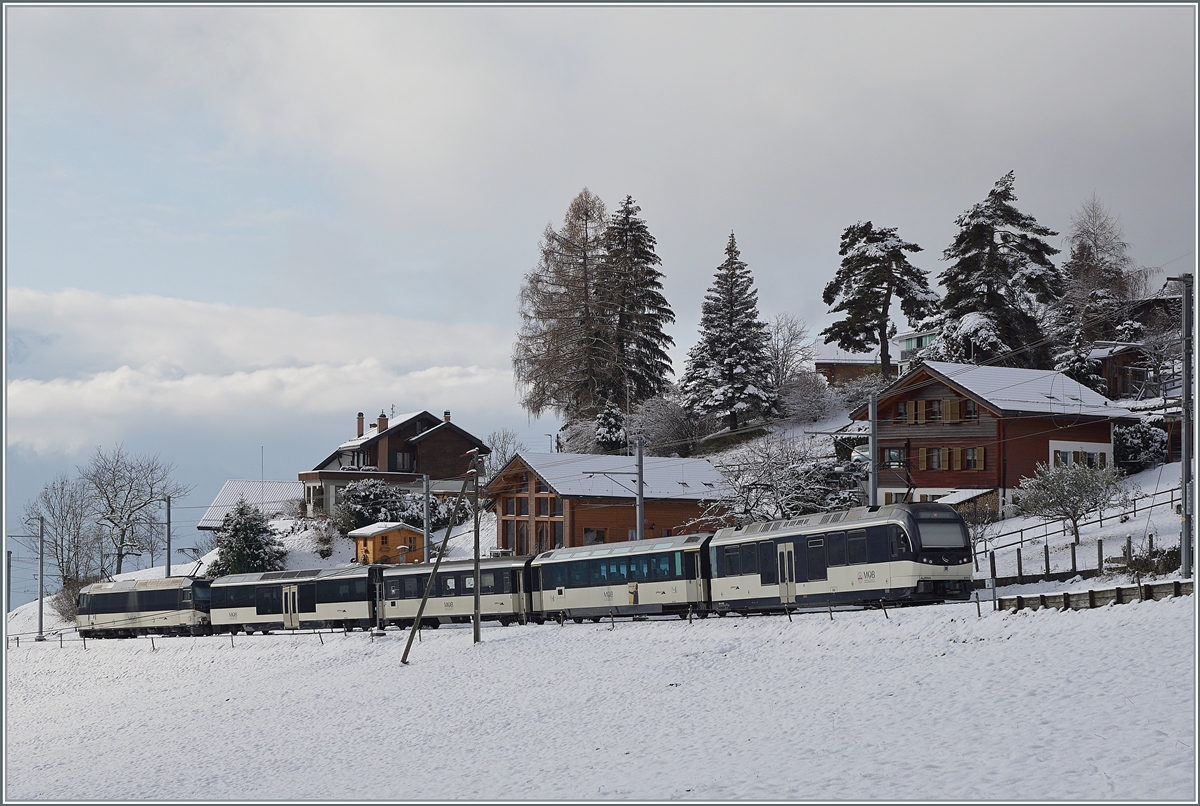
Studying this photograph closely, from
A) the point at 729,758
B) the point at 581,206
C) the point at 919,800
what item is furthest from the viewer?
the point at 581,206

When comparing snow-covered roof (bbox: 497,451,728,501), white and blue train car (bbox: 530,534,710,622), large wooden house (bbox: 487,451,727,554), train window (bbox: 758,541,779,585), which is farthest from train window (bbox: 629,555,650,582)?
large wooden house (bbox: 487,451,727,554)

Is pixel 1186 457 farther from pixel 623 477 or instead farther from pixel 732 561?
pixel 623 477

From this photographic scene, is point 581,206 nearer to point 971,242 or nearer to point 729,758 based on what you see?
point 971,242

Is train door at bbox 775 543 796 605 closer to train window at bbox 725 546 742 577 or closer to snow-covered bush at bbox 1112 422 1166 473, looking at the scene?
train window at bbox 725 546 742 577

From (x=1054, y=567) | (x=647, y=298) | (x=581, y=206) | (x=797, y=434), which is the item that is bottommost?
(x=1054, y=567)

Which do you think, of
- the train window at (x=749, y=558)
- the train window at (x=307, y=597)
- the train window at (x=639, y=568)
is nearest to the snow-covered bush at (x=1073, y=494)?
the train window at (x=749, y=558)

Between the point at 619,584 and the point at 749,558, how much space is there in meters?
6.26

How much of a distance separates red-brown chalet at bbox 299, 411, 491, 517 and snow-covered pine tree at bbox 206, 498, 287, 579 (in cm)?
1150

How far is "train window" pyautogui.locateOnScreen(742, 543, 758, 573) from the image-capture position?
3177cm

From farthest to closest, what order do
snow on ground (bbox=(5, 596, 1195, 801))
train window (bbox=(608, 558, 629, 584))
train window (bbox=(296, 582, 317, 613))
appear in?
train window (bbox=(296, 582, 317, 613)) < train window (bbox=(608, 558, 629, 584)) < snow on ground (bbox=(5, 596, 1195, 801))

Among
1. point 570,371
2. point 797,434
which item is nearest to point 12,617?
point 570,371

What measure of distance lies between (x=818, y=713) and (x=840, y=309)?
177 feet

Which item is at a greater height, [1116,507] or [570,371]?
[570,371]

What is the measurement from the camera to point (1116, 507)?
3969 centimetres
